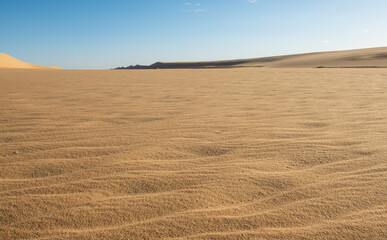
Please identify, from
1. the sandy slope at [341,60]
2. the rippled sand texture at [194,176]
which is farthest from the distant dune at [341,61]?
the rippled sand texture at [194,176]

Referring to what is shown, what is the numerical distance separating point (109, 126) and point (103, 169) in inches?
46.8

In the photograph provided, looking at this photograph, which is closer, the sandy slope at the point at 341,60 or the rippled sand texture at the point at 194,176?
the rippled sand texture at the point at 194,176

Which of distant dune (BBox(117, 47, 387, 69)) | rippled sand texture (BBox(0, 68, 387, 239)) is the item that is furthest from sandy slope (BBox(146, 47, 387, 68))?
rippled sand texture (BBox(0, 68, 387, 239))

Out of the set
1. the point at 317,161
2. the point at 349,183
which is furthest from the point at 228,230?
the point at 317,161

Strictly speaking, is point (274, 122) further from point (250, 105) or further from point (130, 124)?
point (130, 124)

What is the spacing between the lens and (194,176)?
5.90 ft

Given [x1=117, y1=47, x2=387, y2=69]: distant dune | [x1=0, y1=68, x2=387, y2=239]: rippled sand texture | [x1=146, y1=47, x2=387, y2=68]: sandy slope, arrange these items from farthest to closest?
1. [x1=146, y1=47, x2=387, y2=68]: sandy slope
2. [x1=117, y1=47, x2=387, y2=69]: distant dune
3. [x1=0, y1=68, x2=387, y2=239]: rippled sand texture

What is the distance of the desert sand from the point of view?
1.29 m

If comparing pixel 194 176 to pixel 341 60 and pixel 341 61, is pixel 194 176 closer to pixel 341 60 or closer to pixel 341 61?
pixel 341 61

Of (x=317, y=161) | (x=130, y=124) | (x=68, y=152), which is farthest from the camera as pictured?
(x=130, y=124)

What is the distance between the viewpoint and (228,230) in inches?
49.5

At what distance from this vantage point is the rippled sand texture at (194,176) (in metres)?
1.29

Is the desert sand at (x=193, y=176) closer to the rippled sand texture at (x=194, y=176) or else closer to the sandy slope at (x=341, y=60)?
the rippled sand texture at (x=194, y=176)

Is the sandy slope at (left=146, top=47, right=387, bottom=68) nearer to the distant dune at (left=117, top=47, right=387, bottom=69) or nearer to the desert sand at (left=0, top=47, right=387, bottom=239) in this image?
the distant dune at (left=117, top=47, right=387, bottom=69)
